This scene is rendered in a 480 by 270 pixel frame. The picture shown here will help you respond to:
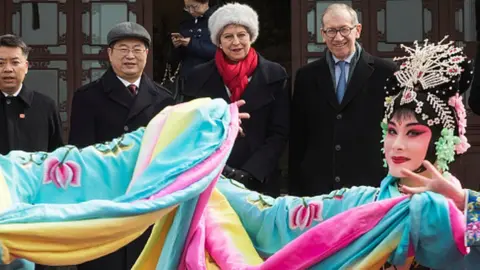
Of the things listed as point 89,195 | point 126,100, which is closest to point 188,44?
point 126,100

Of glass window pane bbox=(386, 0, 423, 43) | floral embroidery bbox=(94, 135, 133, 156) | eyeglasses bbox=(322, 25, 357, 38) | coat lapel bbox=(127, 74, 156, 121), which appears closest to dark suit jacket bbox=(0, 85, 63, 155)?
coat lapel bbox=(127, 74, 156, 121)

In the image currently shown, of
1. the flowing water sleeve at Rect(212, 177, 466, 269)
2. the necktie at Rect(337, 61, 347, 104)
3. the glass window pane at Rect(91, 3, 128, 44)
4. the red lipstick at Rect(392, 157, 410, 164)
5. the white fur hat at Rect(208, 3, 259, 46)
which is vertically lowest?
the flowing water sleeve at Rect(212, 177, 466, 269)

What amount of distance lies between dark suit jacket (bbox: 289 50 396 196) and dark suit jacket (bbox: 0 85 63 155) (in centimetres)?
137

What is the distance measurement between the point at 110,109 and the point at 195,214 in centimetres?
161

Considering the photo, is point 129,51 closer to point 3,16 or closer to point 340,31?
point 340,31

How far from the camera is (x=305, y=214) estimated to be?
465 centimetres

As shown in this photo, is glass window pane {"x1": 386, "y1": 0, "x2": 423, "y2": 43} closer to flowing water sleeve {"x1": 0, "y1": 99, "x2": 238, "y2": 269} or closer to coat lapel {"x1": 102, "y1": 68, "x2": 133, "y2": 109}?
coat lapel {"x1": 102, "y1": 68, "x2": 133, "y2": 109}

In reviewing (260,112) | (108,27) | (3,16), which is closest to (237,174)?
(260,112)

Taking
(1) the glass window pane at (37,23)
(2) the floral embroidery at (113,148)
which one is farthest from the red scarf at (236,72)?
(1) the glass window pane at (37,23)

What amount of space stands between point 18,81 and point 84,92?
37 cm

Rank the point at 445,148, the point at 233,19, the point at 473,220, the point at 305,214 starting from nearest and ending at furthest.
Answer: the point at 473,220, the point at 445,148, the point at 305,214, the point at 233,19

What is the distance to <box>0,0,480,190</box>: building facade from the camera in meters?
7.65

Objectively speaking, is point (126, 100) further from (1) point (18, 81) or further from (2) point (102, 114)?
(1) point (18, 81)

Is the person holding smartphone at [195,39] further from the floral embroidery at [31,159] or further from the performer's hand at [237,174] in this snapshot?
the floral embroidery at [31,159]
